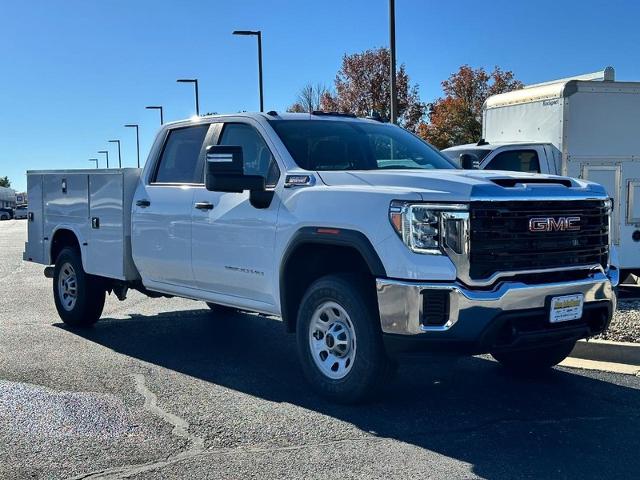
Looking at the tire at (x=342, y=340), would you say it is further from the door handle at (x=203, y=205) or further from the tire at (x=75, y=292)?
the tire at (x=75, y=292)

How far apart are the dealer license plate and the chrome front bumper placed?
72 millimetres

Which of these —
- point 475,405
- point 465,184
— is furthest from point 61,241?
point 465,184

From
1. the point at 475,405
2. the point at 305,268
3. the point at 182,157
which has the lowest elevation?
the point at 475,405

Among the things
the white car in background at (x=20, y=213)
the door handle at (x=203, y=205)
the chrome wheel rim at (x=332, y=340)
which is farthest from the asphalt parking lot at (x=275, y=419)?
the white car in background at (x=20, y=213)

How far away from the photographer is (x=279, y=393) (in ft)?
18.7

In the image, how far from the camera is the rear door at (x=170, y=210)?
21.9 ft

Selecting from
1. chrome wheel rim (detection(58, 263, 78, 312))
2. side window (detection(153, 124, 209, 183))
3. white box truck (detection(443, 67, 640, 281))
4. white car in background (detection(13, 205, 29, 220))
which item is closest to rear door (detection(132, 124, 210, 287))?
side window (detection(153, 124, 209, 183))

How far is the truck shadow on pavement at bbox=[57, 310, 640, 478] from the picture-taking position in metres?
4.34

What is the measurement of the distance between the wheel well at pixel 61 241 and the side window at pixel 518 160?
5556mm

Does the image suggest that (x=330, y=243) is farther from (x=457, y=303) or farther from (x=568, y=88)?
(x=568, y=88)

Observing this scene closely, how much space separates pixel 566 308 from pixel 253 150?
282 cm

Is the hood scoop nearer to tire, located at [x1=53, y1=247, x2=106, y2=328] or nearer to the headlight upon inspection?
the headlight

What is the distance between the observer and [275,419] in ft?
16.5

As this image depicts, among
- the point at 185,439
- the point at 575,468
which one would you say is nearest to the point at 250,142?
the point at 185,439
